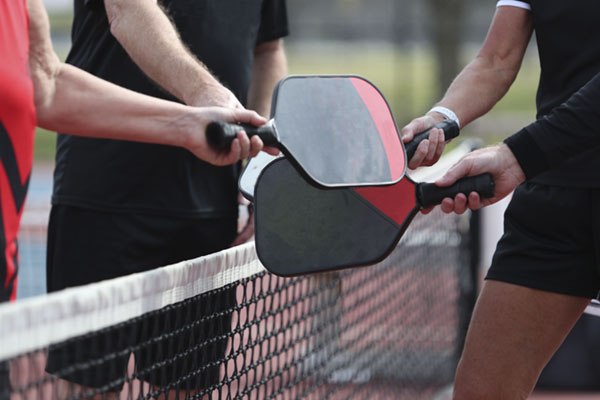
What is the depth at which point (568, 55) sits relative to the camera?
2.44 m

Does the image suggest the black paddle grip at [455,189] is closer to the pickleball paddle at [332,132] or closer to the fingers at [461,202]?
the fingers at [461,202]

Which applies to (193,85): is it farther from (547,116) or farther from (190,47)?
(547,116)

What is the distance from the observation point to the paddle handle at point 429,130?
250 cm

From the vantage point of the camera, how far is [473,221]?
16.5 ft

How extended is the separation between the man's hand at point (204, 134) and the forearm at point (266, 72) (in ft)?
3.75

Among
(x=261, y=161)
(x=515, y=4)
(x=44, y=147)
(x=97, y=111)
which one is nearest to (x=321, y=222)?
(x=261, y=161)

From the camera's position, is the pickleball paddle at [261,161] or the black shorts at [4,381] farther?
the pickleball paddle at [261,161]

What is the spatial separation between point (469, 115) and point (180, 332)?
3.75 ft

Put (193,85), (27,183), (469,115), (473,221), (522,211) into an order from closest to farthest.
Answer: (27,183) → (193,85) → (522,211) → (469,115) → (473,221)

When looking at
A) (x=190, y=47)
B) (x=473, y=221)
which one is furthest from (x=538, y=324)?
(x=473, y=221)

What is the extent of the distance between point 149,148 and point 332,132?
74 centimetres

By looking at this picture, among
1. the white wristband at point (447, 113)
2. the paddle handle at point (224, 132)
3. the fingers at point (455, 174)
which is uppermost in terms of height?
the paddle handle at point (224, 132)

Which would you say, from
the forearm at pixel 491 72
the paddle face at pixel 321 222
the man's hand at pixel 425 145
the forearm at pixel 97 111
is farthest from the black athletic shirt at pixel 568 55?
the forearm at pixel 97 111

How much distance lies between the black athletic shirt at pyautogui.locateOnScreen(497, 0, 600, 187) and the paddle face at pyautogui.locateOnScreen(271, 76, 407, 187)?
0.50m
